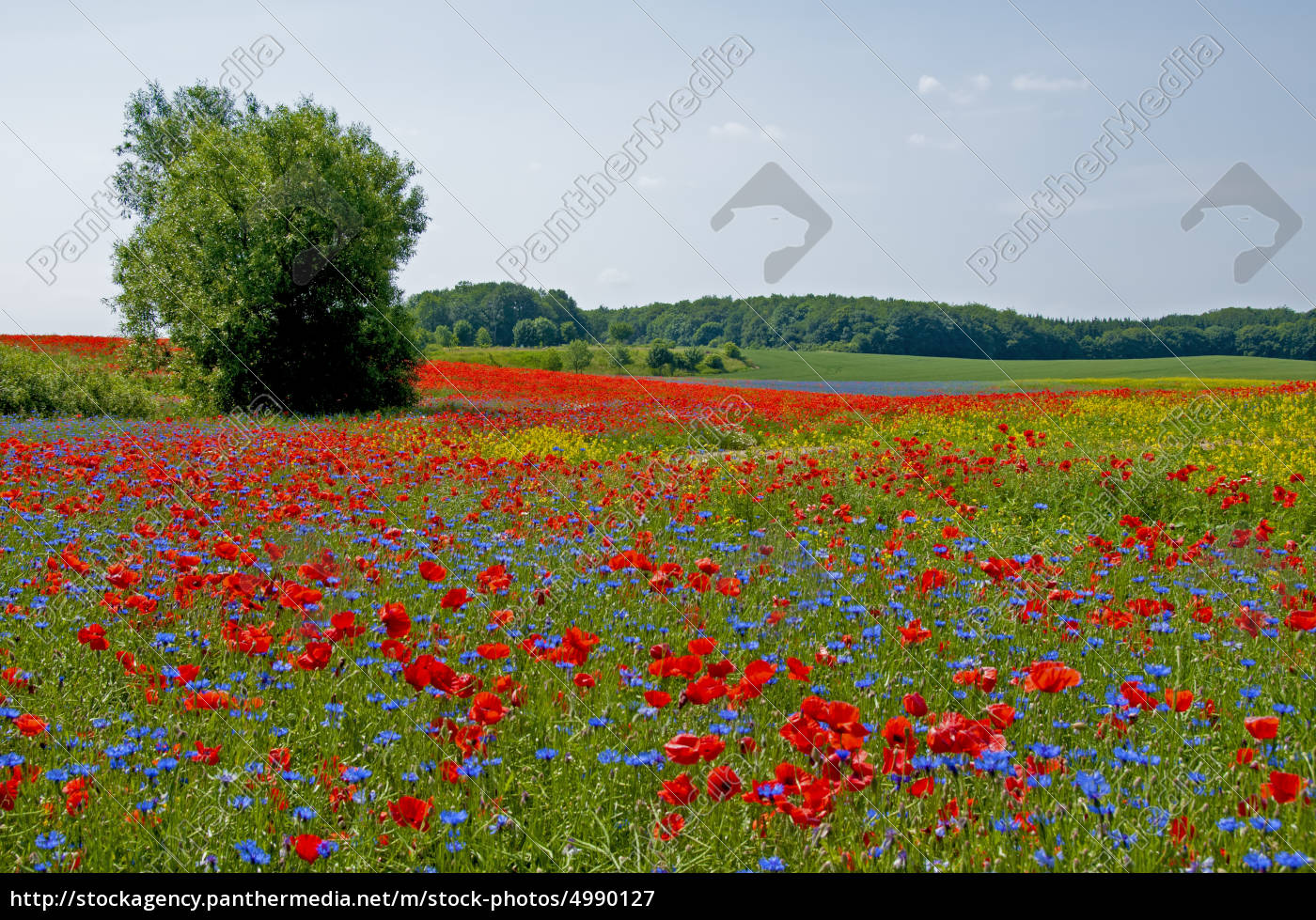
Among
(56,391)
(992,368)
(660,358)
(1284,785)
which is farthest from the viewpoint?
(992,368)

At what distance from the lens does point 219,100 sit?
109 ft

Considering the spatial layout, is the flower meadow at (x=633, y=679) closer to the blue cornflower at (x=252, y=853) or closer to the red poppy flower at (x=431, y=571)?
the blue cornflower at (x=252, y=853)

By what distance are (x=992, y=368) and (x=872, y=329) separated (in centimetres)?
750

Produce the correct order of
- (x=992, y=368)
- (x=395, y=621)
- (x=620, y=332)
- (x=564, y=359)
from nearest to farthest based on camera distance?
(x=395, y=621), (x=564, y=359), (x=620, y=332), (x=992, y=368)

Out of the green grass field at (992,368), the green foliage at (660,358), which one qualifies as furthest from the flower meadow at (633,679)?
the green grass field at (992,368)

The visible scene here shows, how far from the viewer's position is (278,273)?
1783 cm

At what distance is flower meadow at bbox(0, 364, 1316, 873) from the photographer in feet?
→ 6.46

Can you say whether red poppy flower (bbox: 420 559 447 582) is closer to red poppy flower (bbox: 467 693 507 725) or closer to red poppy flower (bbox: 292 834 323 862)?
red poppy flower (bbox: 467 693 507 725)

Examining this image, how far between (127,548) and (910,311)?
167 ft

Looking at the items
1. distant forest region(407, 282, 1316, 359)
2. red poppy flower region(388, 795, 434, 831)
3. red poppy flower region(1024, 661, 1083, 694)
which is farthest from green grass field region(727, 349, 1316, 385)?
red poppy flower region(388, 795, 434, 831)

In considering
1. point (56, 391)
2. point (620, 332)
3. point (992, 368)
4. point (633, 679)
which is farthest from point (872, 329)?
point (633, 679)

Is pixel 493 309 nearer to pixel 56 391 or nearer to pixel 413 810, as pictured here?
pixel 56 391
